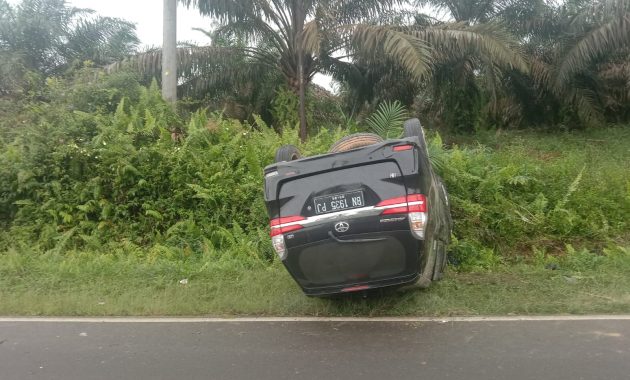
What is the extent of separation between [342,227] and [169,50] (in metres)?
8.16

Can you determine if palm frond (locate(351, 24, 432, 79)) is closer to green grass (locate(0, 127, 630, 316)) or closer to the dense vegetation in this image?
the dense vegetation

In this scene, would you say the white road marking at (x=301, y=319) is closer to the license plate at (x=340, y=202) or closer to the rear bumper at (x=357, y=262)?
the rear bumper at (x=357, y=262)

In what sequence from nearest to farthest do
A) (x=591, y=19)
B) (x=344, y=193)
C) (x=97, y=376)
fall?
(x=97, y=376) < (x=344, y=193) < (x=591, y=19)

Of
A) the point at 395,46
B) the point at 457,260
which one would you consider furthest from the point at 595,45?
the point at 457,260

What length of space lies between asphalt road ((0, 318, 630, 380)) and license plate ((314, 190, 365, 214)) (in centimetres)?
117

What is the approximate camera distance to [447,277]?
7.00m

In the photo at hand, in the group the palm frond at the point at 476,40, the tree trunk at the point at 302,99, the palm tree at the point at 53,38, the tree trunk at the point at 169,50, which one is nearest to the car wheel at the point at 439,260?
the palm frond at the point at 476,40

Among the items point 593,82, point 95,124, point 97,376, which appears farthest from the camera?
point 593,82

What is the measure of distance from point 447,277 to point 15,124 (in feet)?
30.0

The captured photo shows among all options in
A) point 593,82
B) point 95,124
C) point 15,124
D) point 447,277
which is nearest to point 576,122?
point 593,82

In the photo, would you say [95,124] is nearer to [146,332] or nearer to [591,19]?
[146,332]

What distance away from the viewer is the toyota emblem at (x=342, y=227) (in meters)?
4.99

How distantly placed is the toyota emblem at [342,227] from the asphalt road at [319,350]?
1000 mm

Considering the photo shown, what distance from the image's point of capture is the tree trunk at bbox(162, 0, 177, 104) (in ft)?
37.9
